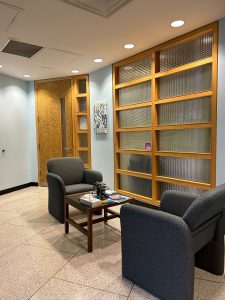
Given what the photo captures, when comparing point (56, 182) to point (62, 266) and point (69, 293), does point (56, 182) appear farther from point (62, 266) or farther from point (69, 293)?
point (69, 293)

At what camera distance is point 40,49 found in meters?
3.60

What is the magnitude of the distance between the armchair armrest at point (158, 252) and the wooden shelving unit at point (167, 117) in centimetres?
162

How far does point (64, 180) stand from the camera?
3.79 m

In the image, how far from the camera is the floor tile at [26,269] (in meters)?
1.91

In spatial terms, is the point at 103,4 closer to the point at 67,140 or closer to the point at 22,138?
the point at 67,140

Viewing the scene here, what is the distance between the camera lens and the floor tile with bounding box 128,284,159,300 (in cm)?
179

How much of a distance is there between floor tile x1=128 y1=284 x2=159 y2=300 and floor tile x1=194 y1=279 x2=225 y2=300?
36 cm

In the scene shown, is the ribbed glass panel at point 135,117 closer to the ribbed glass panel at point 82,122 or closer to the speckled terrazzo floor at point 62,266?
the ribbed glass panel at point 82,122

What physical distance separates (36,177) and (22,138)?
1037 mm

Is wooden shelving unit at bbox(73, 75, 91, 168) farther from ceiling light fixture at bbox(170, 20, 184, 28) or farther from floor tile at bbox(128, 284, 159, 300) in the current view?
floor tile at bbox(128, 284, 159, 300)

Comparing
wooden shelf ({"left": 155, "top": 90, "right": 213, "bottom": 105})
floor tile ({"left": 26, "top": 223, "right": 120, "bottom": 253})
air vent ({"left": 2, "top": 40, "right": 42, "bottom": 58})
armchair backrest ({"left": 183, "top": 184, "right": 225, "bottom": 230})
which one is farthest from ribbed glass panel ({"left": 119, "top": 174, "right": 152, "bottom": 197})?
air vent ({"left": 2, "top": 40, "right": 42, "bottom": 58})

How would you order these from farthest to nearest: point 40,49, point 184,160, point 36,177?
point 36,177
point 40,49
point 184,160

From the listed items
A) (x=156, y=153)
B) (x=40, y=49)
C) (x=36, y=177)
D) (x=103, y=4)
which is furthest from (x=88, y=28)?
(x=36, y=177)

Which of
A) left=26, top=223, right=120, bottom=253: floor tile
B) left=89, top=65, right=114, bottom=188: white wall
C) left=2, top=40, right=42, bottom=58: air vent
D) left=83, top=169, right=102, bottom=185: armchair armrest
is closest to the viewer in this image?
left=26, top=223, right=120, bottom=253: floor tile
